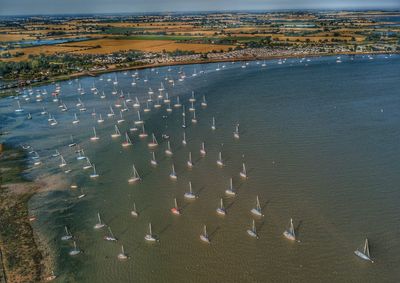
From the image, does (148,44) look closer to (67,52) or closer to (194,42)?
(194,42)

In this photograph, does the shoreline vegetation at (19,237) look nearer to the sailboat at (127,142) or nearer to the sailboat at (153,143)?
the sailboat at (127,142)

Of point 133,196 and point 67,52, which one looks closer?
point 133,196

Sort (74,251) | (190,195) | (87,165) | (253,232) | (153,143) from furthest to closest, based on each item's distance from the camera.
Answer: (153,143) → (87,165) → (190,195) → (253,232) → (74,251)

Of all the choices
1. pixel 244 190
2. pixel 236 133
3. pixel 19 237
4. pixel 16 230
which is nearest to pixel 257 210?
pixel 244 190

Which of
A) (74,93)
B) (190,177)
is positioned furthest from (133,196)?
(74,93)

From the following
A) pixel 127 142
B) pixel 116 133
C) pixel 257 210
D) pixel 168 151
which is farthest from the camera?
pixel 116 133

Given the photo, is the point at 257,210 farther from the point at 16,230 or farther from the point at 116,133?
the point at 116,133

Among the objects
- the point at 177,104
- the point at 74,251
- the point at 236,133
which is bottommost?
the point at 74,251

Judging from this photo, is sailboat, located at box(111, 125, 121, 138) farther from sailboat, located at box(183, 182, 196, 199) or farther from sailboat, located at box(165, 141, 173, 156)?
sailboat, located at box(183, 182, 196, 199)
